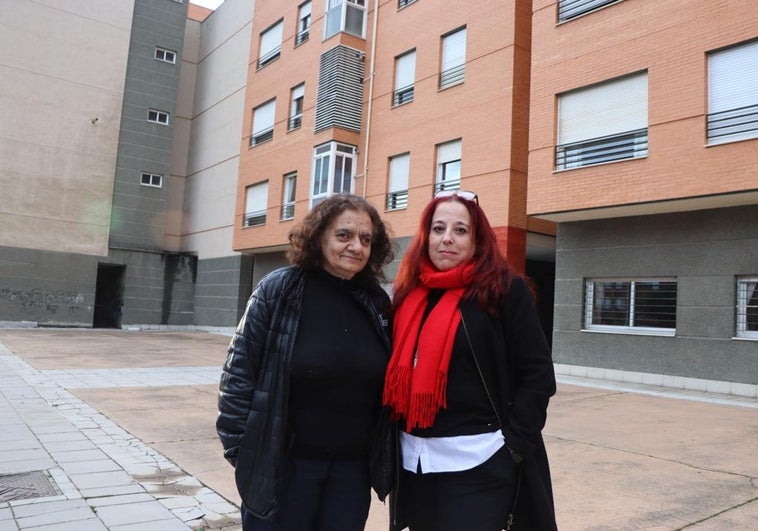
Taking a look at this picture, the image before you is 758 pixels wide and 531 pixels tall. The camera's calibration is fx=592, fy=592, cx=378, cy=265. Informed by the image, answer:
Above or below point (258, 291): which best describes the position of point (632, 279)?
above

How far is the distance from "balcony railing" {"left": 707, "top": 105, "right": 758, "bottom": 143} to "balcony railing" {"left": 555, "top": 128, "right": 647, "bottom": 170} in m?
1.24

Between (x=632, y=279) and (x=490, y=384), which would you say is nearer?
(x=490, y=384)

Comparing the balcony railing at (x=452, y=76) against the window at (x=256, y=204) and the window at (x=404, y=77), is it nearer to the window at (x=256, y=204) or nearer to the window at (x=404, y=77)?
the window at (x=404, y=77)

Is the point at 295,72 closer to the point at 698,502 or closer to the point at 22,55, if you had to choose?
the point at 22,55

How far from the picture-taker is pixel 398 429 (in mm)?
2303

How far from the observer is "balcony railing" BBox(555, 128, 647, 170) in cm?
1158

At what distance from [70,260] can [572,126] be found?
2119 centimetres

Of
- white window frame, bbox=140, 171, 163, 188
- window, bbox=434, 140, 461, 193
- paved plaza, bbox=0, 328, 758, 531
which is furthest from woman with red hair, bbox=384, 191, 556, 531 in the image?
white window frame, bbox=140, 171, 163, 188

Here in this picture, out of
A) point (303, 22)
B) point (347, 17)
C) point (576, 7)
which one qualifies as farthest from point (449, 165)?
point (303, 22)

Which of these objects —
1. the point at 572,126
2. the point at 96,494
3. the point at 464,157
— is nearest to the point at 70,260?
the point at 464,157

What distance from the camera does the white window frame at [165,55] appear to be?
27.4m

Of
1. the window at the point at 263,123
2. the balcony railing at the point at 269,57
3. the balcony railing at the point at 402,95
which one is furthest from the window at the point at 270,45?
the balcony railing at the point at 402,95

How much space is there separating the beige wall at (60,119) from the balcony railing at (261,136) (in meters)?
6.92

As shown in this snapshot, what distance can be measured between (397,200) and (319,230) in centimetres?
1487
